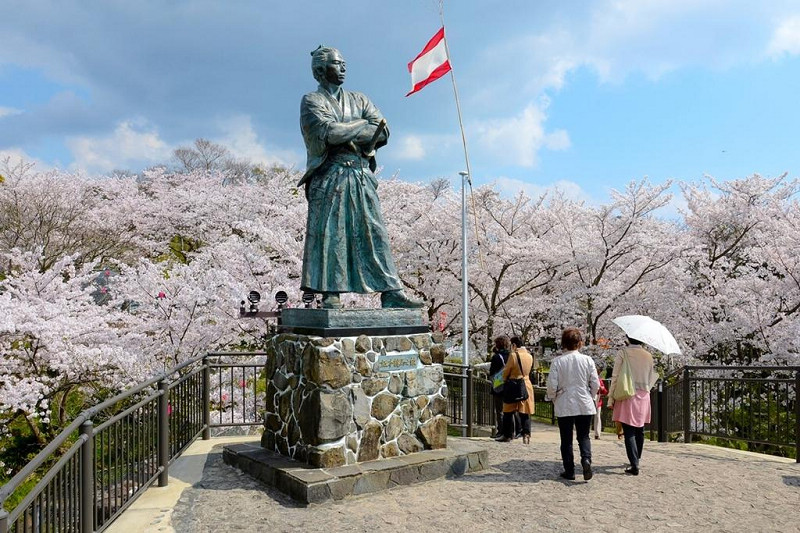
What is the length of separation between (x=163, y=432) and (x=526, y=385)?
14.9 ft

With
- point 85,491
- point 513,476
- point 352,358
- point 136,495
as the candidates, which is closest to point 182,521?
point 136,495

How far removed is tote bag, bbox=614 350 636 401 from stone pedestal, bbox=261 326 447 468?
1818 mm

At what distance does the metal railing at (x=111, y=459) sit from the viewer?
2934 mm

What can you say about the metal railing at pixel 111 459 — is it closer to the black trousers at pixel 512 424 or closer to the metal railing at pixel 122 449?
the metal railing at pixel 122 449

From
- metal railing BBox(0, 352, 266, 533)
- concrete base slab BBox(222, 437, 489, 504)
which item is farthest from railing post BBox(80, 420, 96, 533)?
concrete base slab BBox(222, 437, 489, 504)

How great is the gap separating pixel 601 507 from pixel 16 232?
1943 cm

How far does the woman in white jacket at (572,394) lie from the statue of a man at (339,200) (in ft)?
5.36

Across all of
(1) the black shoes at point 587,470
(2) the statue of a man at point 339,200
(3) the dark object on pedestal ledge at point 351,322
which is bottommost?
(1) the black shoes at point 587,470

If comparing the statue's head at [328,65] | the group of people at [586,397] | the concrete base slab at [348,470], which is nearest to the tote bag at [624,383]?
the group of people at [586,397]

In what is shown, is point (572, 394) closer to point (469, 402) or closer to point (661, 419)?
point (469, 402)

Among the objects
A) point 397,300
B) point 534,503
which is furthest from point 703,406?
point 397,300

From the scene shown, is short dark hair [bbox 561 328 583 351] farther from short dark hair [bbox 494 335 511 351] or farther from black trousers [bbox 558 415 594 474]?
short dark hair [bbox 494 335 511 351]

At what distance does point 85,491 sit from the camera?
3516mm

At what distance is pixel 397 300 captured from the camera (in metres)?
5.80
